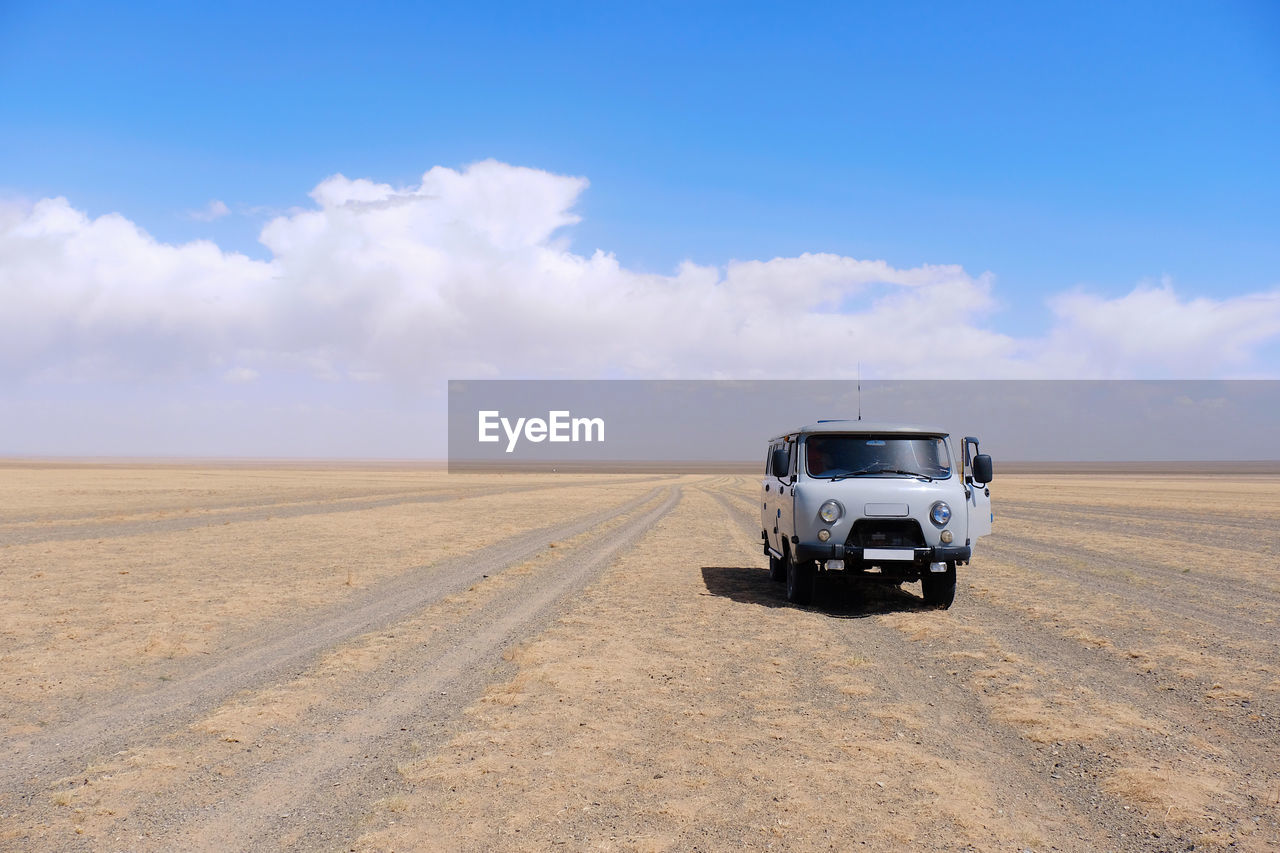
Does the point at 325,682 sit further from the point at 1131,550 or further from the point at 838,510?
the point at 1131,550

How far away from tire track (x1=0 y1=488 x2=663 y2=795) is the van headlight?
238 inches

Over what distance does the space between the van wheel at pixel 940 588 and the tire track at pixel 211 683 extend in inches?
296

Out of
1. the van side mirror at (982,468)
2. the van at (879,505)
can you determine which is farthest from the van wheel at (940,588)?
the van side mirror at (982,468)

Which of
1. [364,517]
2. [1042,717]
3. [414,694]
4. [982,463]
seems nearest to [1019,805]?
[1042,717]

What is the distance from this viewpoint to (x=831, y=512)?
11.1 m

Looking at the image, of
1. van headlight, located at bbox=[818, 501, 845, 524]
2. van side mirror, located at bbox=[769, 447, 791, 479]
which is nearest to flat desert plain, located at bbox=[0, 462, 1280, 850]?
van headlight, located at bbox=[818, 501, 845, 524]

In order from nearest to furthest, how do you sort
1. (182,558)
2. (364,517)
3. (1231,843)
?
(1231,843)
(182,558)
(364,517)

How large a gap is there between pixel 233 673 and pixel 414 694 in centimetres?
227

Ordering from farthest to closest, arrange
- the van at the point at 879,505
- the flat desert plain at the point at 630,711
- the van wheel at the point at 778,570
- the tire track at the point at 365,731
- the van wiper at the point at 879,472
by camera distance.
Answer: the van wheel at the point at 778,570
the van wiper at the point at 879,472
the van at the point at 879,505
the flat desert plain at the point at 630,711
the tire track at the point at 365,731

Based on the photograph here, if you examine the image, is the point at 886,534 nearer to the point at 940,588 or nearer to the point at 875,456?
the point at 875,456

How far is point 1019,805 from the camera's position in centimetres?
503

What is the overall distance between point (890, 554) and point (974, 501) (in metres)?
1.77

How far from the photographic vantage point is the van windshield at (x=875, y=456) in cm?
1173

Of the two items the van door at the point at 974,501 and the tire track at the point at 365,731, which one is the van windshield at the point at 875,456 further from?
the tire track at the point at 365,731
